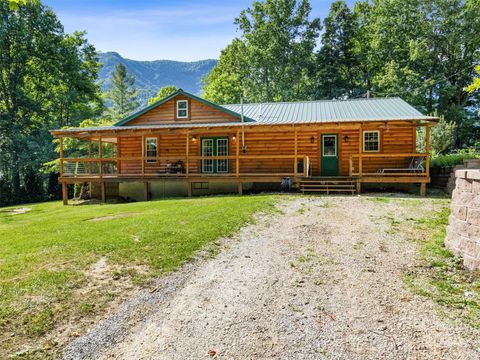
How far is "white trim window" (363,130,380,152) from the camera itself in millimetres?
16031

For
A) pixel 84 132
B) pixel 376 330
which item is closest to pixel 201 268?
pixel 376 330

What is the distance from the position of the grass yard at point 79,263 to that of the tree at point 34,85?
21833mm

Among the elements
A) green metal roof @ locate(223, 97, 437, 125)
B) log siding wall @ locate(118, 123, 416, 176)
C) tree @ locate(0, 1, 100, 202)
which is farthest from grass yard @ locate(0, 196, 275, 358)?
tree @ locate(0, 1, 100, 202)

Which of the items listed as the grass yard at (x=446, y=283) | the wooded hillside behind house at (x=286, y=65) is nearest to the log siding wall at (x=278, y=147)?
the grass yard at (x=446, y=283)

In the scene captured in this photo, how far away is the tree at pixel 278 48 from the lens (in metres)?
33.2

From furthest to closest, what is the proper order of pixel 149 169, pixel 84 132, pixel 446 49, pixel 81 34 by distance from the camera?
1. pixel 81 34
2. pixel 446 49
3. pixel 149 169
4. pixel 84 132

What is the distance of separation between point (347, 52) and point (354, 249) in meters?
32.0

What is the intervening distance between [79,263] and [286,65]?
104 feet

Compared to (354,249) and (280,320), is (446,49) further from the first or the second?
(280,320)

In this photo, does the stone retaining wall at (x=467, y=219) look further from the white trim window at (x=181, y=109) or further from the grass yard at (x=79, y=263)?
the white trim window at (x=181, y=109)

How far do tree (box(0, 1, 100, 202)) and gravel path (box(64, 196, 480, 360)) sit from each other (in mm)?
25810

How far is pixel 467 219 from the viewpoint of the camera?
538cm

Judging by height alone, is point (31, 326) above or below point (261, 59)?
below

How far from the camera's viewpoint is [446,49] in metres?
29.1
